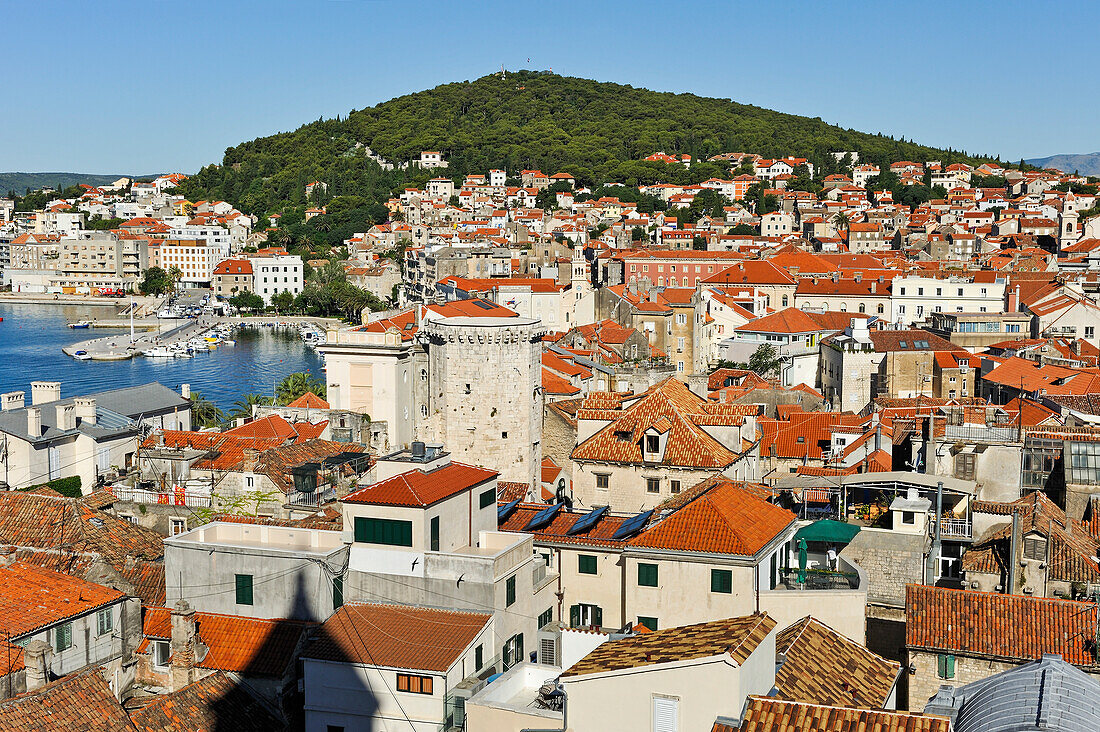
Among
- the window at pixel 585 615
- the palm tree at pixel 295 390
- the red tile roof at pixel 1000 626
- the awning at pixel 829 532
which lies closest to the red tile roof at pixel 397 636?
the window at pixel 585 615

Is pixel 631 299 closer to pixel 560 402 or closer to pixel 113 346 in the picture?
pixel 560 402

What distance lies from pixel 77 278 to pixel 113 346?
37963 mm

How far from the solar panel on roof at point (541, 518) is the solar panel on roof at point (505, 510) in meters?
0.34

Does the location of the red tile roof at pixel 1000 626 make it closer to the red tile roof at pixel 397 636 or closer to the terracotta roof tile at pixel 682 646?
the terracotta roof tile at pixel 682 646

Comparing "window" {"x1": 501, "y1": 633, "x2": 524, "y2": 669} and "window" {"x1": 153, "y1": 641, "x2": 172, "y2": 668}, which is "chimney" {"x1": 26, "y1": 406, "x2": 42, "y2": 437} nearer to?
"window" {"x1": 153, "y1": 641, "x2": 172, "y2": 668}

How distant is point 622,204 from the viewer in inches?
3674

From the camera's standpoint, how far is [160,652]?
1078 centimetres

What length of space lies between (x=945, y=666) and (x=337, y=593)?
534cm

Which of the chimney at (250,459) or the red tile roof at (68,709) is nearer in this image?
the red tile roof at (68,709)

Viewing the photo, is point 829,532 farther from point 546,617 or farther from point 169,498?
point 169,498

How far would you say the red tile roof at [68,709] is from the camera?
8.35 m

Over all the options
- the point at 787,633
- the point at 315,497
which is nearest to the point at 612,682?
the point at 787,633

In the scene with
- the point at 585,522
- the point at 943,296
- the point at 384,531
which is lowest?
the point at 585,522

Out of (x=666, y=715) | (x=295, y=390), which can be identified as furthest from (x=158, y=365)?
(x=666, y=715)
